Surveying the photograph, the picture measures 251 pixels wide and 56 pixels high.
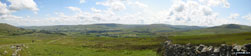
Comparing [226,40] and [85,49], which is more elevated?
[226,40]

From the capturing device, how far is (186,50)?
1678cm

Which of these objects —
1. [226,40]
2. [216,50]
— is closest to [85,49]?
[226,40]

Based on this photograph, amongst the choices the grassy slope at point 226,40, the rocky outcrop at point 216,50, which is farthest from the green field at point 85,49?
the rocky outcrop at point 216,50

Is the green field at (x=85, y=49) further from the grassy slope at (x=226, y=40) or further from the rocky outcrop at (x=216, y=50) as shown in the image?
the rocky outcrop at (x=216, y=50)

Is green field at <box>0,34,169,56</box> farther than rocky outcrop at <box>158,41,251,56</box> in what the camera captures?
Yes

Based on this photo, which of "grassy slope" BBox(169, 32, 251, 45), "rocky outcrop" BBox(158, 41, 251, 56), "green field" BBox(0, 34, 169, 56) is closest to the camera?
"rocky outcrop" BBox(158, 41, 251, 56)

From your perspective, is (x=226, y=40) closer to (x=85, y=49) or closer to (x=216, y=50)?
(x=216, y=50)

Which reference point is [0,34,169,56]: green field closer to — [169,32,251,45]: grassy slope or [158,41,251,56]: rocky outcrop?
[169,32,251,45]: grassy slope

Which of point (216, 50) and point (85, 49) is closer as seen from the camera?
point (216, 50)

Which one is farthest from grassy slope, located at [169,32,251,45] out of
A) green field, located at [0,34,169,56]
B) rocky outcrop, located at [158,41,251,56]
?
rocky outcrop, located at [158,41,251,56]

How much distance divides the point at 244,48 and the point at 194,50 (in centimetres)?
520

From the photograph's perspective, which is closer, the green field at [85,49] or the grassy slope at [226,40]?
the grassy slope at [226,40]

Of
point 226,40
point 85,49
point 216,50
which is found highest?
point 216,50

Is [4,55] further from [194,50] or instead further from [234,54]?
[234,54]
